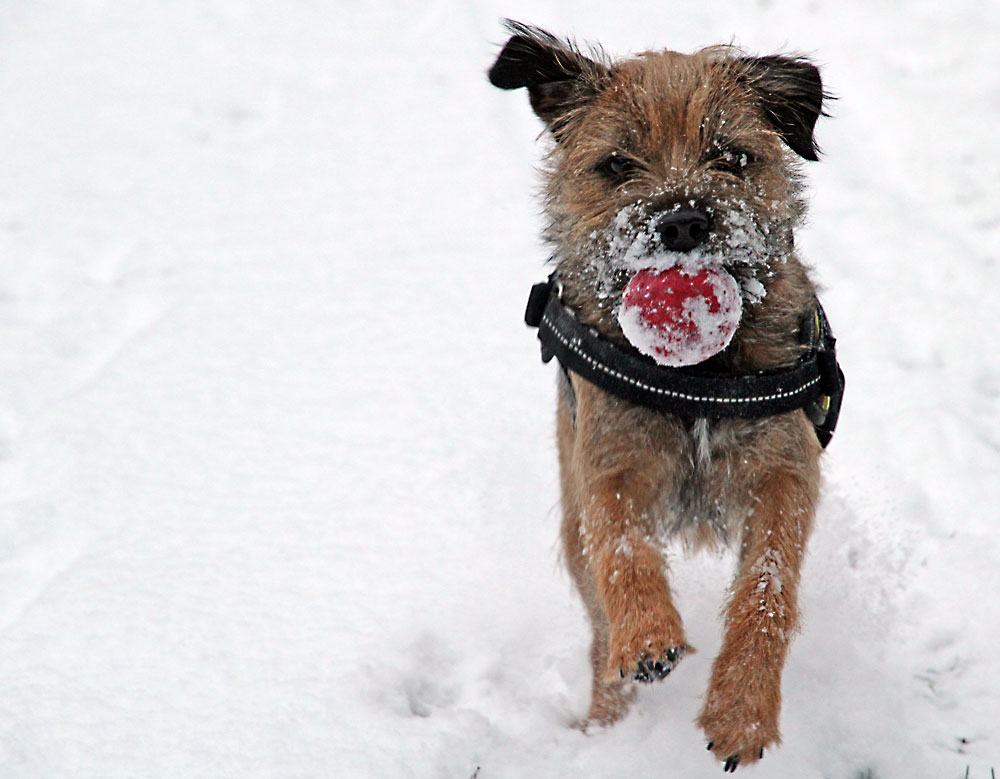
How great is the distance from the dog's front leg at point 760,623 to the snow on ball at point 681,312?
0.52 m

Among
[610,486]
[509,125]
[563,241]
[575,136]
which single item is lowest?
[509,125]

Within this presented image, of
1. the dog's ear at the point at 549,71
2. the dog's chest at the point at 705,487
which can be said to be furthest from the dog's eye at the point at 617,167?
the dog's chest at the point at 705,487

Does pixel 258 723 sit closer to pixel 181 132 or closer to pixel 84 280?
pixel 84 280

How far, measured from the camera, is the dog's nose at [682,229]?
7.06 feet

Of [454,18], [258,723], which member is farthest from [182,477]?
[454,18]

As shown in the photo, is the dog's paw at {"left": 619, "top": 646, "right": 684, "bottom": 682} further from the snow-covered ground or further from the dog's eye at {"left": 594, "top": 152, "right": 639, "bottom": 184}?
the dog's eye at {"left": 594, "top": 152, "right": 639, "bottom": 184}

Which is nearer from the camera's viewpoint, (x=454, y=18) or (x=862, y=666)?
(x=862, y=666)

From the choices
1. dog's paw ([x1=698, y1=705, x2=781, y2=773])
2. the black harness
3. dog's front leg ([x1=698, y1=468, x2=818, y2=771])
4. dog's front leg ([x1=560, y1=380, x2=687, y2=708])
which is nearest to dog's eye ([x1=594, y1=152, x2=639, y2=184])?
the black harness

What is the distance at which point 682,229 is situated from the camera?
216 cm

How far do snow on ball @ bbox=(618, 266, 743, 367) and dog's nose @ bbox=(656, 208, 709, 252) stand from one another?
7cm

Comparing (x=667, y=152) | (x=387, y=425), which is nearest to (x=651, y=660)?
(x=667, y=152)

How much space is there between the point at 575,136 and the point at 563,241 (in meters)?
0.30

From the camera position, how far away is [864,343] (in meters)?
4.23

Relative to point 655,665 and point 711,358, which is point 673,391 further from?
point 655,665
